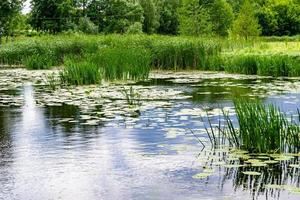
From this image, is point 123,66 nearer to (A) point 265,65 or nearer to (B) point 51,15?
(A) point 265,65

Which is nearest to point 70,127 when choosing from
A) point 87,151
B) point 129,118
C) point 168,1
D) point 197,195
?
point 129,118

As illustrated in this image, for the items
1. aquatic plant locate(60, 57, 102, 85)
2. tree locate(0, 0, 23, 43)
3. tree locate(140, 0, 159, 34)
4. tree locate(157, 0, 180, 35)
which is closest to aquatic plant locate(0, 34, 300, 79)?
aquatic plant locate(60, 57, 102, 85)

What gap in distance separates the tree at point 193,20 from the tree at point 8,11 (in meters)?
15.7

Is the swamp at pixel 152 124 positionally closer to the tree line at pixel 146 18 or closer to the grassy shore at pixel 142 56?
the grassy shore at pixel 142 56

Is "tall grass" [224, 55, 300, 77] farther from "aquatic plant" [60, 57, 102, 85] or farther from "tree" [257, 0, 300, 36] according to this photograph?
"tree" [257, 0, 300, 36]

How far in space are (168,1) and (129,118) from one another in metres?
67.4

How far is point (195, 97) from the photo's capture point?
14.8 m

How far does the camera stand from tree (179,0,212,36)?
49916 millimetres

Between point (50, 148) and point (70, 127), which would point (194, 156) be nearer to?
point (50, 148)

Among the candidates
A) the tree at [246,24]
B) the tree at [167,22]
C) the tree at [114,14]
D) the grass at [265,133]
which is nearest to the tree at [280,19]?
the tree at [246,24]

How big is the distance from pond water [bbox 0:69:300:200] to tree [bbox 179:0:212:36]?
35016 mm

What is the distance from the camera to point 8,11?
40594 mm

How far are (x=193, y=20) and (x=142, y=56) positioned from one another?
31.7 metres

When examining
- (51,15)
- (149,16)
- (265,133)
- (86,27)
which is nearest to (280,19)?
(149,16)
